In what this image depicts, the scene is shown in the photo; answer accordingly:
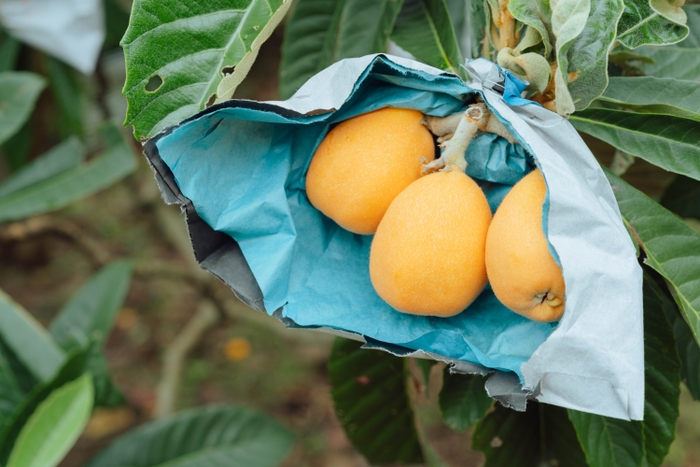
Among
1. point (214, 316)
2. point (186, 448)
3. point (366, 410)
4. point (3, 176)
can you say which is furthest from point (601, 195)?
point (3, 176)

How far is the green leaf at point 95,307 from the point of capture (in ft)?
5.14

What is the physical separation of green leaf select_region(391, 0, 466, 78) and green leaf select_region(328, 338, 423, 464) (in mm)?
433

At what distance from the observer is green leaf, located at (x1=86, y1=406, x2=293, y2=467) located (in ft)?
4.65

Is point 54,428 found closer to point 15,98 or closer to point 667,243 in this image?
point 15,98

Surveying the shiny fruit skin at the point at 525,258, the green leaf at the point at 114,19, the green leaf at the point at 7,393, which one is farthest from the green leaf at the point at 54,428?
the green leaf at the point at 114,19

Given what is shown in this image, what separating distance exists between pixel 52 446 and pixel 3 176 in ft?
4.12

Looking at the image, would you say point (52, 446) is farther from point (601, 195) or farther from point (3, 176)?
point (3, 176)

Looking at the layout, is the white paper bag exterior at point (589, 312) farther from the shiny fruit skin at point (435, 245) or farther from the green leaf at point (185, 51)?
the green leaf at point (185, 51)

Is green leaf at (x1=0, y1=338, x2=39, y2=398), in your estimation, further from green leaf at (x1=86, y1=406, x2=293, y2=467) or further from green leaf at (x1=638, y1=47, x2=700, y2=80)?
green leaf at (x1=638, y1=47, x2=700, y2=80)

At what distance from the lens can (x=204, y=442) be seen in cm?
145

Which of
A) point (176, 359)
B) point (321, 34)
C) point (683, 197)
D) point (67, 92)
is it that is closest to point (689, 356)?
point (683, 197)

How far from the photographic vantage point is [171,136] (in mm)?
606

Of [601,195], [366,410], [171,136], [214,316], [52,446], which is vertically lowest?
[214,316]

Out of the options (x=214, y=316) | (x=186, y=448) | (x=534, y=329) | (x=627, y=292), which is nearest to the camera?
(x=627, y=292)
